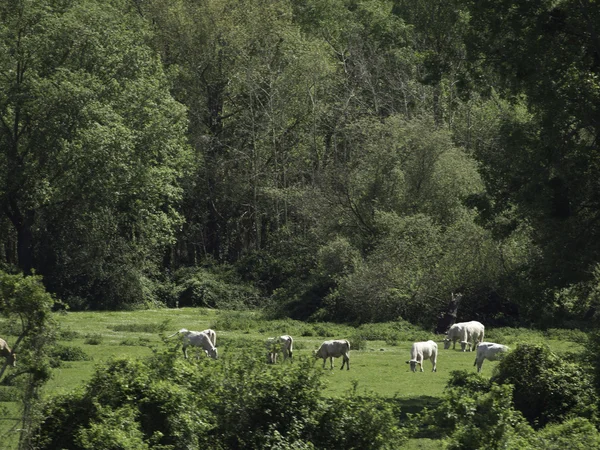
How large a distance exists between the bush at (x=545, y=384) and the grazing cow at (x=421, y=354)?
27.1 ft

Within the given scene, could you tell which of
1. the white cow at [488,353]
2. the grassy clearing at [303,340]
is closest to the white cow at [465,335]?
the grassy clearing at [303,340]

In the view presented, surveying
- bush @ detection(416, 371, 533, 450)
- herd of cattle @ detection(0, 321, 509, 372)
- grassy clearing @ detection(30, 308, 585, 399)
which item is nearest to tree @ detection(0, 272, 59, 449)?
grassy clearing @ detection(30, 308, 585, 399)

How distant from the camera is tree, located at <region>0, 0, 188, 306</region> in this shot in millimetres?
54781

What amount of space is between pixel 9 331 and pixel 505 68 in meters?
14.6

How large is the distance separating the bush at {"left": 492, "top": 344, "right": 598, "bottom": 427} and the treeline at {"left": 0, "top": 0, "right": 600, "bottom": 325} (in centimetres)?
277

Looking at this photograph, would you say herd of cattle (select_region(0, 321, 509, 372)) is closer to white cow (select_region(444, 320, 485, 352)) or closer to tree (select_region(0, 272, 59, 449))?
white cow (select_region(444, 320, 485, 352))

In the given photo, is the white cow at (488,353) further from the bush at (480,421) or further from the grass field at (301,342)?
the bush at (480,421)

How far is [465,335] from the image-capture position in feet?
135

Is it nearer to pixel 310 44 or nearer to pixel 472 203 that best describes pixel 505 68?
pixel 472 203

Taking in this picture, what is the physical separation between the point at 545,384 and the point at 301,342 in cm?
1811

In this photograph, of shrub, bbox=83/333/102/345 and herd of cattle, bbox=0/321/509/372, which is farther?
shrub, bbox=83/333/102/345

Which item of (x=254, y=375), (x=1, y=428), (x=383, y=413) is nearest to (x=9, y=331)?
(x=1, y=428)

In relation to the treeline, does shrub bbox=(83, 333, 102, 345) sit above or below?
below

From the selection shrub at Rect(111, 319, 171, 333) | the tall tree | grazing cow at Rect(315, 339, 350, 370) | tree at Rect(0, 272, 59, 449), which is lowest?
shrub at Rect(111, 319, 171, 333)
